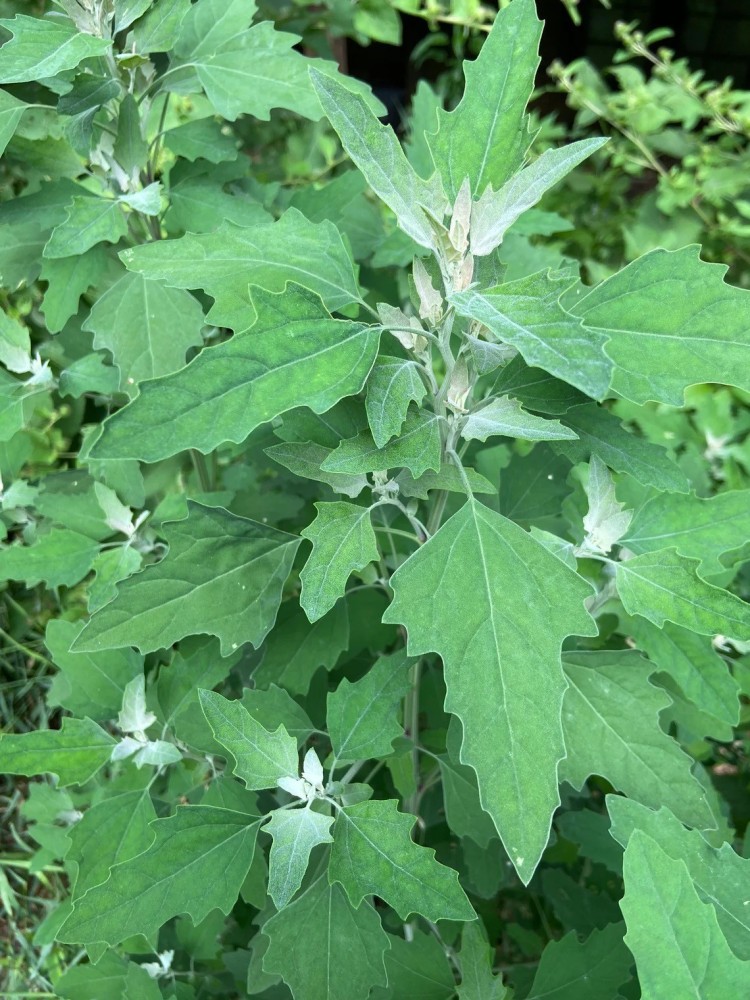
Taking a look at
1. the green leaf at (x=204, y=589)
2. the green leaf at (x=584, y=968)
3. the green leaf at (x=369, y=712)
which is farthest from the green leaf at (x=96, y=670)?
the green leaf at (x=584, y=968)

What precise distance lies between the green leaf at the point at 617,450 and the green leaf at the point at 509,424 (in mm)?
56

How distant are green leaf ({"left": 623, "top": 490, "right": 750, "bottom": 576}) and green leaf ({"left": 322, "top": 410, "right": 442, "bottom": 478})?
1.06ft

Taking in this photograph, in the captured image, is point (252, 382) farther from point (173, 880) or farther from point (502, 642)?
point (173, 880)

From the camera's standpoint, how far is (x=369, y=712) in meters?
0.90

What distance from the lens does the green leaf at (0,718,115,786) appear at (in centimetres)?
95

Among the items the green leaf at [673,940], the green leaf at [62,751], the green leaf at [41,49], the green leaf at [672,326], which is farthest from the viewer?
the green leaf at [62,751]

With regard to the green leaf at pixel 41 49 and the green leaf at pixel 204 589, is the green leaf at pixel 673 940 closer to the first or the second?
the green leaf at pixel 204 589

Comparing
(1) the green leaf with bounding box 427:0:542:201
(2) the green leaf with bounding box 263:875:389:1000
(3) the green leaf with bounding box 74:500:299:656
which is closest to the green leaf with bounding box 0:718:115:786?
(3) the green leaf with bounding box 74:500:299:656

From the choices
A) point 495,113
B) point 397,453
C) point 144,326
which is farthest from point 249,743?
point 495,113

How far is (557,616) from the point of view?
0.73 metres

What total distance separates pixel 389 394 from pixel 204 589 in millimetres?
322

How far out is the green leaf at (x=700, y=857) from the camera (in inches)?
30.5

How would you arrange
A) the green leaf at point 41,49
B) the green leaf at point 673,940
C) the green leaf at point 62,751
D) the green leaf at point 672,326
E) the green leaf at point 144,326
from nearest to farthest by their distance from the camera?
1. the green leaf at point 673,940
2. the green leaf at point 672,326
3. the green leaf at point 41,49
4. the green leaf at point 62,751
5. the green leaf at point 144,326

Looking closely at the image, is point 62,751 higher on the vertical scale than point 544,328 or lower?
lower
